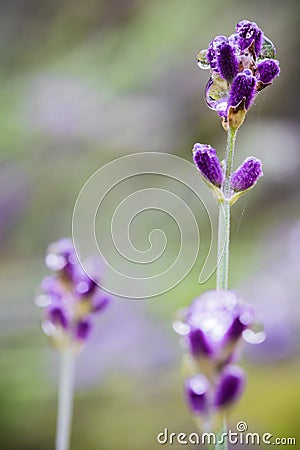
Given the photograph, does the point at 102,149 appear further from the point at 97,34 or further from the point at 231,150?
the point at 231,150

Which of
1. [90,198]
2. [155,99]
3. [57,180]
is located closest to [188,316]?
[90,198]

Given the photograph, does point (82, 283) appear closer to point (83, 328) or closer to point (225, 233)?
point (83, 328)

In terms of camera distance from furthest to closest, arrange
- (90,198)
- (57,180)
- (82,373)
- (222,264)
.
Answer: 1. (57,180)
2. (90,198)
3. (82,373)
4. (222,264)

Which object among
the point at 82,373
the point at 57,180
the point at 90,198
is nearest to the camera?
Result: the point at 82,373

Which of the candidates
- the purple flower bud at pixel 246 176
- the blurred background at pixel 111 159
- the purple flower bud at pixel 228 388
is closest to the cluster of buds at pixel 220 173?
the purple flower bud at pixel 246 176

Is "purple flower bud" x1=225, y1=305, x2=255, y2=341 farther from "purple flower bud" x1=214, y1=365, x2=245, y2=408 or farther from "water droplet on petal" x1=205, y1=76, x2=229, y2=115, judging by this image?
"water droplet on petal" x1=205, y1=76, x2=229, y2=115

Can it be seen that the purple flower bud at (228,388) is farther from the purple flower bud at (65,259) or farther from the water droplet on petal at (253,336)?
the purple flower bud at (65,259)

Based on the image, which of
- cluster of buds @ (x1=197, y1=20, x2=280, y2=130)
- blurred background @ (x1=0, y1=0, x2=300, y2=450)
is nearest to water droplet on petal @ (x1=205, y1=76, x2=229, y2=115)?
cluster of buds @ (x1=197, y1=20, x2=280, y2=130)
